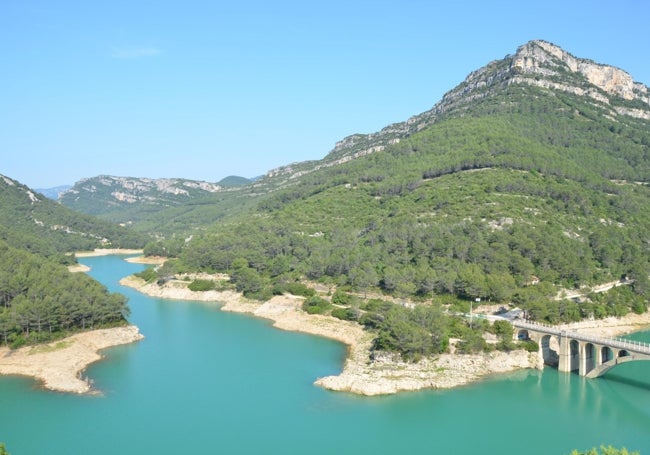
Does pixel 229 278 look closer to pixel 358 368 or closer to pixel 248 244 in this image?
pixel 248 244

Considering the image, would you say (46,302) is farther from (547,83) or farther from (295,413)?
(547,83)

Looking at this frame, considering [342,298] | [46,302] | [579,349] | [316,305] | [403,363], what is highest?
[342,298]

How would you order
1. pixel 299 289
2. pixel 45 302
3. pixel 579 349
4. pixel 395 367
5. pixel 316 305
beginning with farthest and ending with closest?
pixel 299 289 < pixel 316 305 < pixel 45 302 < pixel 579 349 < pixel 395 367

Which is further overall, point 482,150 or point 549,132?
point 549,132

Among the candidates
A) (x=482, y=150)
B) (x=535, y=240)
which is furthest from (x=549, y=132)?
(x=535, y=240)

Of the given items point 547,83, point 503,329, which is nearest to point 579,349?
point 503,329
